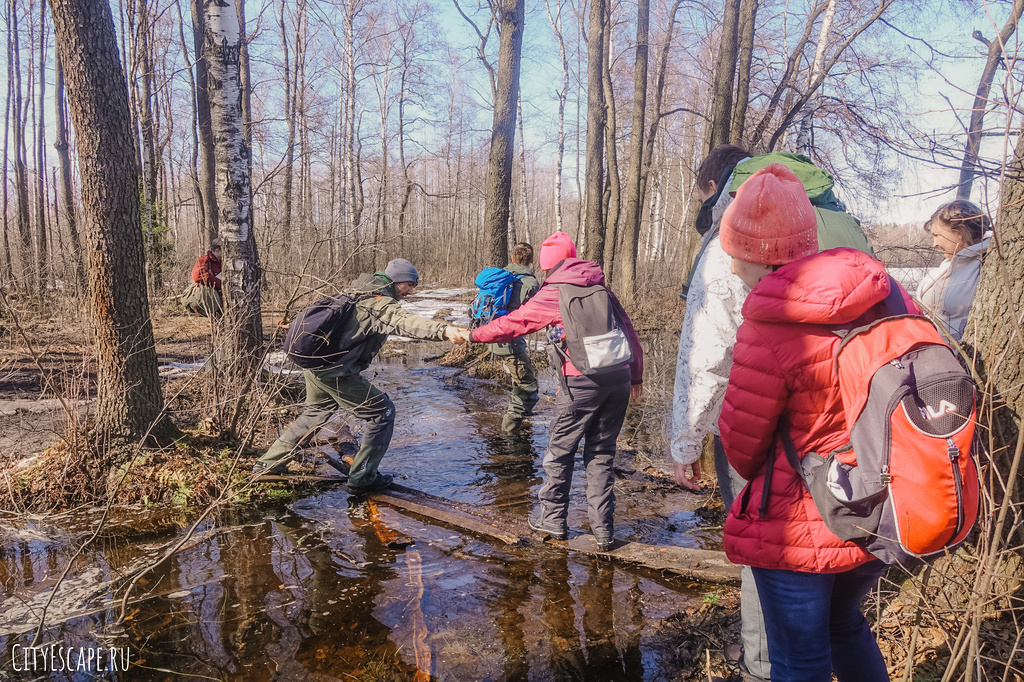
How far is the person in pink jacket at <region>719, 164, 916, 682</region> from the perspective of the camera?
63.7 inches

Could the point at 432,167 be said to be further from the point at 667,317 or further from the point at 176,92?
the point at 667,317

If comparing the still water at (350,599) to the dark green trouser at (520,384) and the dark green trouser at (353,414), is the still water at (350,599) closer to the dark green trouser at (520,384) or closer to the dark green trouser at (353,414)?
the dark green trouser at (353,414)

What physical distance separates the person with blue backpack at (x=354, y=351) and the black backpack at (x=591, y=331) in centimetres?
104

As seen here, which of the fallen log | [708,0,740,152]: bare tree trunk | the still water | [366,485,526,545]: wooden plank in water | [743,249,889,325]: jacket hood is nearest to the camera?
[743,249,889,325]: jacket hood

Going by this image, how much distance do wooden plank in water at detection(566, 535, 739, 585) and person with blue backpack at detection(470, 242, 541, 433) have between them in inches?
108

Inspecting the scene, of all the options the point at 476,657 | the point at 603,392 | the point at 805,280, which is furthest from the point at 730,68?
the point at 476,657

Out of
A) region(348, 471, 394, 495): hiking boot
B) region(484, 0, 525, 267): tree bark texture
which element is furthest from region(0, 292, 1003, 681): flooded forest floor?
region(484, 0, 525, 267): tree bark texture

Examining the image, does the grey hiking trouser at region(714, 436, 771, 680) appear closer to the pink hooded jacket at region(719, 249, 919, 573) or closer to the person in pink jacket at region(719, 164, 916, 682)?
the person in pink jacket at region(719, 164, 916, 682)

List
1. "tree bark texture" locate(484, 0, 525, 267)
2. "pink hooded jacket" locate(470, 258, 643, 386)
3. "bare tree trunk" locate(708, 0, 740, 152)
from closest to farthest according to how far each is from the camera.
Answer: "pink hooded jacket" locate(470, 258, 643, 386) → "bare tree trunk" locate(708, 0, 740, 152) → "tree bark texture" locate(484, 0, 525, 267)

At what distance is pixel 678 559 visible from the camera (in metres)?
3.69

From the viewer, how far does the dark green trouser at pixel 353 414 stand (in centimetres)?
474

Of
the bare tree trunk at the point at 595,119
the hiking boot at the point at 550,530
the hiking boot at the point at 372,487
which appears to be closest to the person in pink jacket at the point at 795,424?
the hiking boot at the point at 550,530

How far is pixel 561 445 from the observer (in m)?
3.86

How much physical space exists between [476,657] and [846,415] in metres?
2.13
